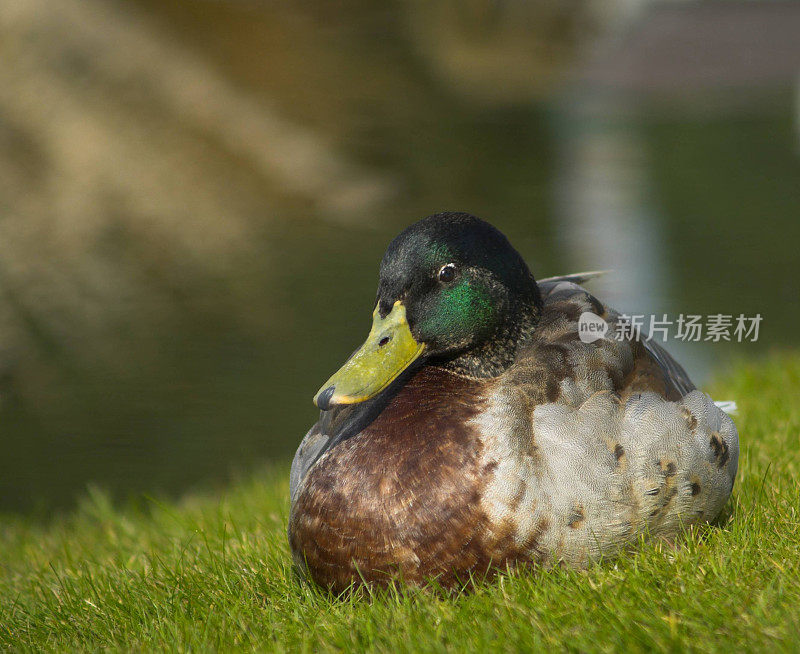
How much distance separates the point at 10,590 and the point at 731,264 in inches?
275

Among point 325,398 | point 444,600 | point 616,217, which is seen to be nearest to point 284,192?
point 616,217

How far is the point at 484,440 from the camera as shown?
2453 mm

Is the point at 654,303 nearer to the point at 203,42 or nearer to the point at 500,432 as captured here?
the point at 500,432

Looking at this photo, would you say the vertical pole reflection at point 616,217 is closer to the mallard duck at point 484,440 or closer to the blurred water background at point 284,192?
the blurred water background at point 284,192

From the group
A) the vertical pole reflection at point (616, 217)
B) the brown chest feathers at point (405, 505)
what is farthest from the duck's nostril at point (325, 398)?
the vertical pole reflection at point (616, 217)

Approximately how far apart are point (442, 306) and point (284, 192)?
386 inches

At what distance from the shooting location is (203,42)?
15.4 metres

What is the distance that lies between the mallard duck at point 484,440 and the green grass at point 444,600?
90 mm

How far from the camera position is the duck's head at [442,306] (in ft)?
8.37

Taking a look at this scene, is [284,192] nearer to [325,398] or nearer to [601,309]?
[601,309]

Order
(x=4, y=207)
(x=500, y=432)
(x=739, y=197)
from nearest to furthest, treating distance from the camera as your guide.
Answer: (x=500, y=432) → (x=4, y=207) → (x=739, y=197)

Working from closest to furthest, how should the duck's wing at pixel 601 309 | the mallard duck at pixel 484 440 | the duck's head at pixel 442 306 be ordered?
the mallard duck at pixel 484 440, the duck's head at pixel 442 306, the duck's wing at pixel 601 309

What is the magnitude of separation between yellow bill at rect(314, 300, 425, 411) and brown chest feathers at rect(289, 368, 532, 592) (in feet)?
0.41

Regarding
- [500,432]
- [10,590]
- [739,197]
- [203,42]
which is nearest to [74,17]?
[203,42]
